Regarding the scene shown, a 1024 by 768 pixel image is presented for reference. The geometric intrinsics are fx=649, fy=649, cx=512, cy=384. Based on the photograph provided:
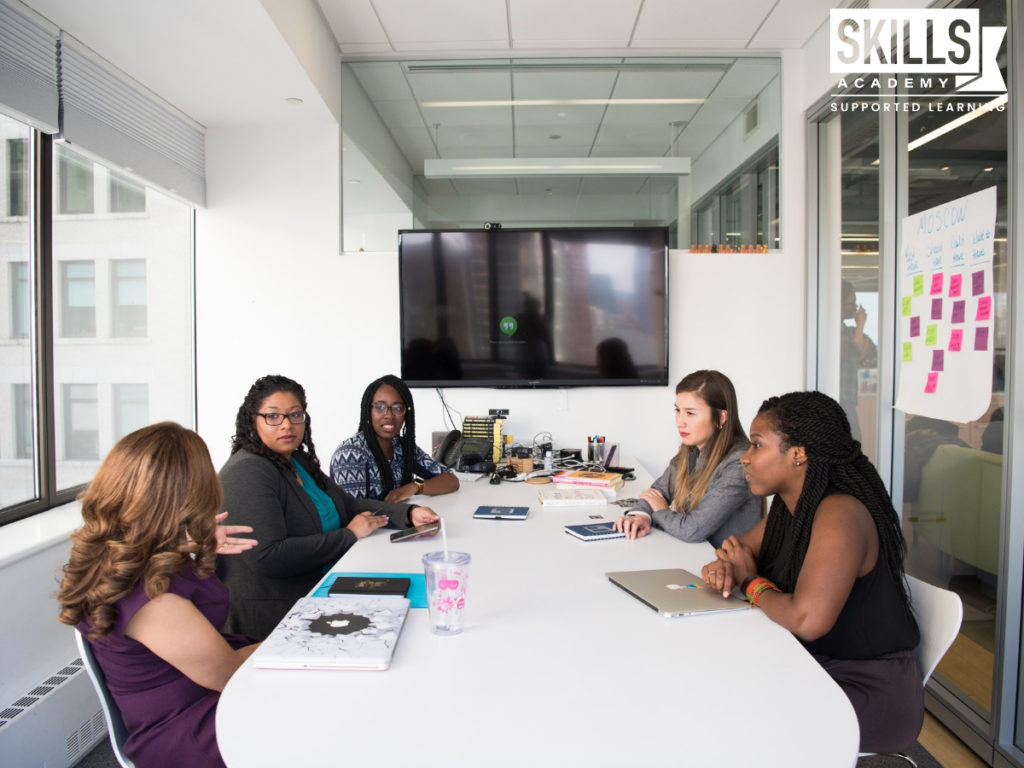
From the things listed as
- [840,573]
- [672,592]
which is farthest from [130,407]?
[840,573]

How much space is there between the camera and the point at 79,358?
291 cm

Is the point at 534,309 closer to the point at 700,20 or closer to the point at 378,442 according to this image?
the point at 378,442

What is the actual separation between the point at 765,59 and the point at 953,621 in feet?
11.4

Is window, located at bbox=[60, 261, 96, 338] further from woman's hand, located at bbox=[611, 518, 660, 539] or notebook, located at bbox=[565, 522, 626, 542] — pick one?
woman's hand, located at bbox=[611, 518, 660, 539]

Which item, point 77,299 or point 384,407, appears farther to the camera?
point 77,299

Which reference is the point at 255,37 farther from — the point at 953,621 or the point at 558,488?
the point at 953,621

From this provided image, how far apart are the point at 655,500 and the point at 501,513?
57 centimetres

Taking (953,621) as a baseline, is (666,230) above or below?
above

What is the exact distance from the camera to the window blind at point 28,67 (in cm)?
228

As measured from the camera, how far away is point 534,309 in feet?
12.6

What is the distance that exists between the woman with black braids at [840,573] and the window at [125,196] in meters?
3.21

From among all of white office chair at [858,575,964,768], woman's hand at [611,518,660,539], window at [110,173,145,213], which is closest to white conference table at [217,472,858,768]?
white office chair at [858,575,964,768]

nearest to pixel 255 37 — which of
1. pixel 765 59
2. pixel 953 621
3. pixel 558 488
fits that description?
pixel 558 488

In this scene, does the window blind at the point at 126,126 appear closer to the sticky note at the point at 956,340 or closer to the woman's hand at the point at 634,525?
the woman's hand at the point at 634,525
